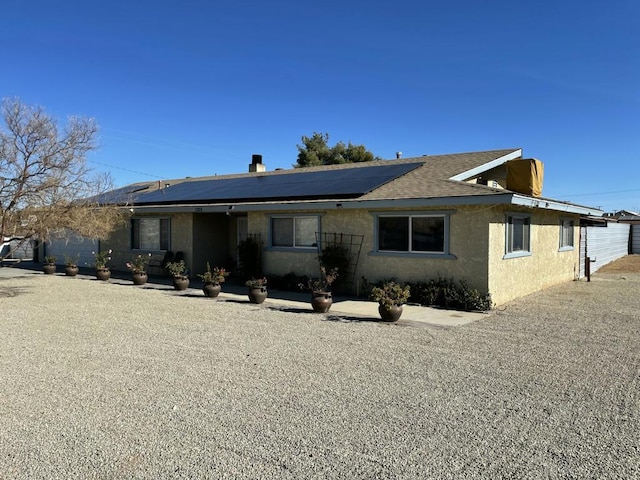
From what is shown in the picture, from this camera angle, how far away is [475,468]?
3627 millimetres

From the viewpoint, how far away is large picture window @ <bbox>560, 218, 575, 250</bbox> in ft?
55.6

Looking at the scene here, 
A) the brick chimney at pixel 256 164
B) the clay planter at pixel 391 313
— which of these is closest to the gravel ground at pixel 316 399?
the clay planter at pixel 391 313

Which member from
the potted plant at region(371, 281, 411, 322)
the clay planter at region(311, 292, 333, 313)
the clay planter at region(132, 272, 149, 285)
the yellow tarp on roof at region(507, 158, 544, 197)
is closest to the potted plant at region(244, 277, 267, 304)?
the clay planter at region(311, 292, 333, 313)

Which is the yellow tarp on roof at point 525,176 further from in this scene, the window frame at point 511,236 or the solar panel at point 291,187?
the solar panel at point 291,187

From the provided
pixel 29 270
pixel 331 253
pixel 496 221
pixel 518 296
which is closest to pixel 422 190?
pixel 496 221

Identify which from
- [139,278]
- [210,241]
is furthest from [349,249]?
[139,278]

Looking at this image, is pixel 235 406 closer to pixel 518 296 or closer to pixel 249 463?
pixel 249 463

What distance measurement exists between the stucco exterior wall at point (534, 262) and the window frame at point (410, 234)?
1.02 m

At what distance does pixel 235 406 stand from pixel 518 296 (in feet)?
33.2

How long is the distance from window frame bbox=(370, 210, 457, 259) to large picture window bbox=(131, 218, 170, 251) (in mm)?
9063

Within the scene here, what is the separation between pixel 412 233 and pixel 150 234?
1126cm

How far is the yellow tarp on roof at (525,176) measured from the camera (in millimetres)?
12953

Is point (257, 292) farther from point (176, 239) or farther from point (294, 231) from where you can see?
point (176, 239)

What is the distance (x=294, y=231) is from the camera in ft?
48.6
